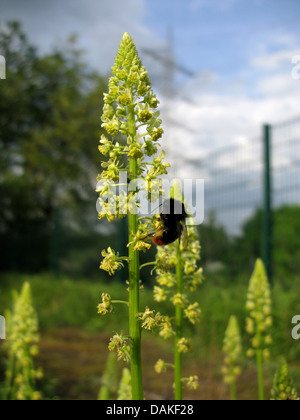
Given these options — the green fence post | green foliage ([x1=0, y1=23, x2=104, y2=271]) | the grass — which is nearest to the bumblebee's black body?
the grass

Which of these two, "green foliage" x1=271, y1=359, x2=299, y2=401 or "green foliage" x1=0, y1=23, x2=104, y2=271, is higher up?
"green foliage" x1=0, y1=23, x2=104, y2=271

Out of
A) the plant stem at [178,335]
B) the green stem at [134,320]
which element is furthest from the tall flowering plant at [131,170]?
the plant stem at [178,335]

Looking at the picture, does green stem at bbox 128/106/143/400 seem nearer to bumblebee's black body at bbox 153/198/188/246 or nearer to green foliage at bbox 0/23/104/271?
bumblebee's black body at bbox 153/198/188/246

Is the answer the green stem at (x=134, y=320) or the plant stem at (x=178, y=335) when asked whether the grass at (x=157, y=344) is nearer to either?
the plant stem at (x=178, y=335)

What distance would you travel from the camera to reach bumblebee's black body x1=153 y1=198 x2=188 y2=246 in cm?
184

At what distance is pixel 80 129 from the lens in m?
26.6

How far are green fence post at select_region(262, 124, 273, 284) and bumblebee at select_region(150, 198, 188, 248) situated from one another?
636 centimetres

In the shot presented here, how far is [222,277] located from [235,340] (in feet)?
18.9

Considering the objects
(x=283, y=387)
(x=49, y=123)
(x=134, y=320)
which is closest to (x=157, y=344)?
(x=283, y=387)

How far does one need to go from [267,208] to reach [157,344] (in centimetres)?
293

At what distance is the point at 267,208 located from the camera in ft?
27.6

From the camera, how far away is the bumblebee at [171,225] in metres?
1.82

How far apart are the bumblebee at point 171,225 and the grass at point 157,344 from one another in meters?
2.60
